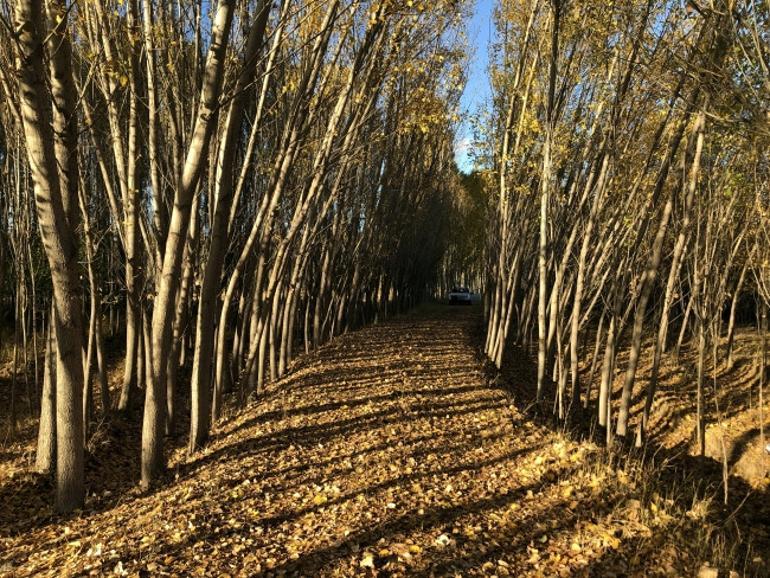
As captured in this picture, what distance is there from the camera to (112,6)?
6.01m

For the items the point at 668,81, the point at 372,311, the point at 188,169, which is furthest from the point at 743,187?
the point at 372,311

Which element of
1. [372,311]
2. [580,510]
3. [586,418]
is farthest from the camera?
[372,311]

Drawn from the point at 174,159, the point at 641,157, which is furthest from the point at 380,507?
the point at 641,157

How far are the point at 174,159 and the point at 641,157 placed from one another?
676cm

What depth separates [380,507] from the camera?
461cm

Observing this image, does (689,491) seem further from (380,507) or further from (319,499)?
(319,499)

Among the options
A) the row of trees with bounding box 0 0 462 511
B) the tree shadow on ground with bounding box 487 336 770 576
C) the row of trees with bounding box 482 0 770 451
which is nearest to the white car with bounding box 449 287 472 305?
the row of trees with bounding box 0 0 462 511

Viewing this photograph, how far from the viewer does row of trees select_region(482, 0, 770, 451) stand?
5.05m

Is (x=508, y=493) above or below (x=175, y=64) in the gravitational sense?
below

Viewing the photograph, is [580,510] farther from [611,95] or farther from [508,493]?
[611,95]

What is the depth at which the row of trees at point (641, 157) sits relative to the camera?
16.6 feet

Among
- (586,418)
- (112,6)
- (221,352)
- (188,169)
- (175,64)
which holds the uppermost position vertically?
(112,6)

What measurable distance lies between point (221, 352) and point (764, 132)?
6.50m

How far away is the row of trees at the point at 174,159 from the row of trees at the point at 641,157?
6.85 ft
